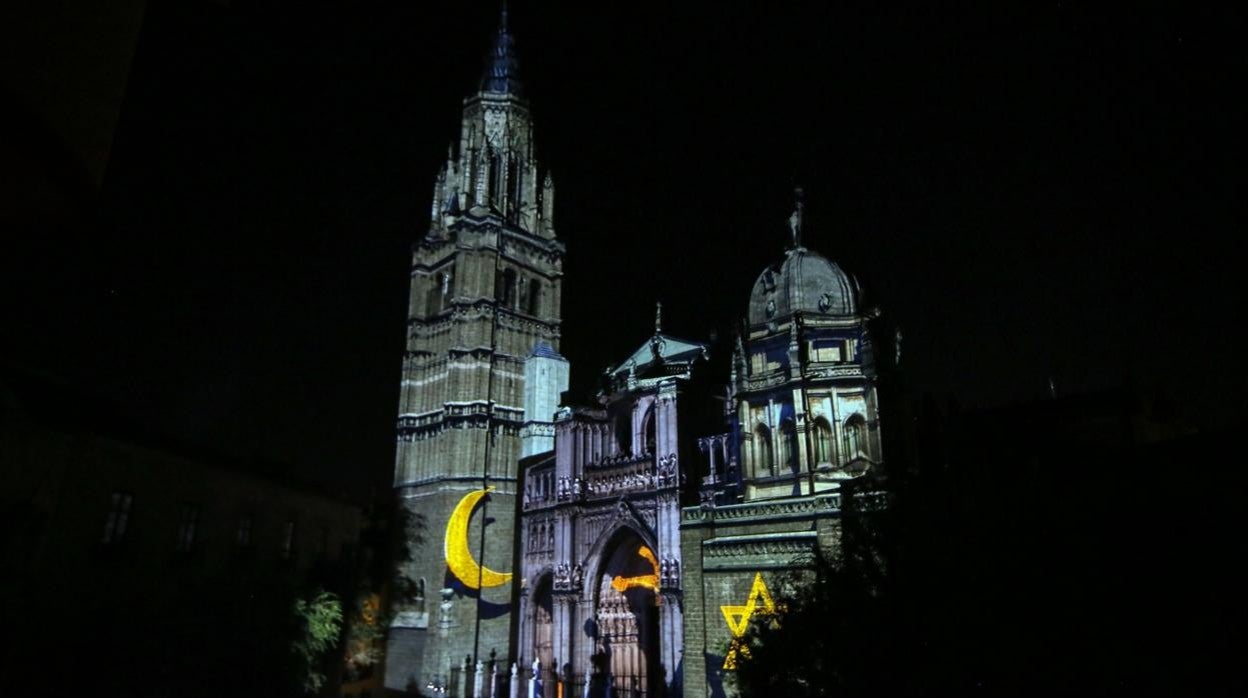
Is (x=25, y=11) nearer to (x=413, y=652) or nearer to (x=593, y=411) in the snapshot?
(x=593, y=411)

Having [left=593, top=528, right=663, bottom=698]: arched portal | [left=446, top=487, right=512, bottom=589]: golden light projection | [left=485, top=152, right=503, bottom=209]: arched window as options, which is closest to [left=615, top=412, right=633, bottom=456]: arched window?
[left=593, top=528, right=663, bottom=698]: arched portal

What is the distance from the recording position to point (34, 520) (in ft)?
66.7

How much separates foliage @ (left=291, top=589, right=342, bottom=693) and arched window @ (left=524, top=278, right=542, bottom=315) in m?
30.1

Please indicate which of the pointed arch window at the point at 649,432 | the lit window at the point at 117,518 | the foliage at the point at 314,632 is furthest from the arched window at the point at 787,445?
the lit window at the point at 117,518

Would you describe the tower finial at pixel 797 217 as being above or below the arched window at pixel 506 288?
below

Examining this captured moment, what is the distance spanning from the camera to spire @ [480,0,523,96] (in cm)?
6372

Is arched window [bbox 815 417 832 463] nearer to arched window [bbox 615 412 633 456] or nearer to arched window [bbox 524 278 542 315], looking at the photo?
arched window [bbox 615 412 633 456]

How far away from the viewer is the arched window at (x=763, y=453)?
111ft

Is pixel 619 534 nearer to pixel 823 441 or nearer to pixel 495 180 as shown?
pixel 823 441

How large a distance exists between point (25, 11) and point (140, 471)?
2525 cm

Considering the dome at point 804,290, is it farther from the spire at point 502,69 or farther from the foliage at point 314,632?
the spire at point 502,69

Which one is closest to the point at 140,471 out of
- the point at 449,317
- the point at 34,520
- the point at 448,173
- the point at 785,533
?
the point at 34,520

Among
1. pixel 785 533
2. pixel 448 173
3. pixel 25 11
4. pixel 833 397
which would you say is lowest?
pixel 25 11

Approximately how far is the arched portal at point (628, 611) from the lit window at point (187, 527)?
1966 centimetres
